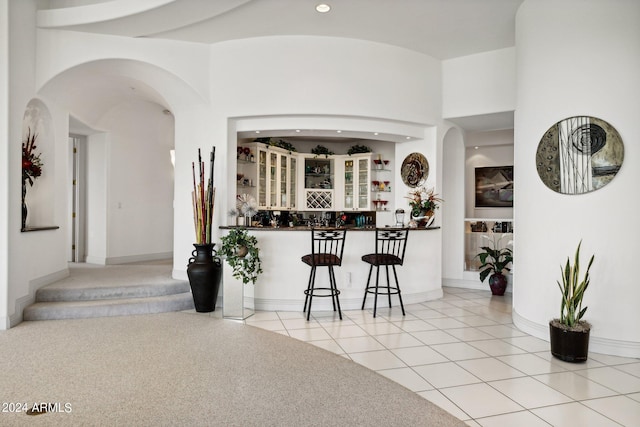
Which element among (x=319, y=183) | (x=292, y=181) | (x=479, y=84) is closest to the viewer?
→ (x=479, y=84)

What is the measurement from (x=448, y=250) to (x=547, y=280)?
9.21 ft

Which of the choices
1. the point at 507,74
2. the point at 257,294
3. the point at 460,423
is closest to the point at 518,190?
the point at 507,74

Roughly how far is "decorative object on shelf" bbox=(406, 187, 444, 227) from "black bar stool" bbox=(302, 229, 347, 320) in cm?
131

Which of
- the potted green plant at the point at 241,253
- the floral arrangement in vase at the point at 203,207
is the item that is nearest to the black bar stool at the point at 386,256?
the potted green plant at the point at 241,253

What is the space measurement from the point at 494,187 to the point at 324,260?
208 inches

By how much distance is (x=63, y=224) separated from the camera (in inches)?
218

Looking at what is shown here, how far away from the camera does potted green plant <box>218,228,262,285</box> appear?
185 inches

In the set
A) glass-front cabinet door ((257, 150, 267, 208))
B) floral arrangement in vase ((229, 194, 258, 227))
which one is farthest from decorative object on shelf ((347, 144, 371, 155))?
floral arrangement in vase ((229, 194, 258, 227))

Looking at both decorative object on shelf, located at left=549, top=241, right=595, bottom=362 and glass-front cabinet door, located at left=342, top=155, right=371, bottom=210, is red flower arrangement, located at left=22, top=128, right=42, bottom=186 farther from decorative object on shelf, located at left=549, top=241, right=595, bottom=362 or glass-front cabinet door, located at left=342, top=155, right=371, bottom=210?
decorative object on shelf, located at left=549, top=241, right=595, bottom=362

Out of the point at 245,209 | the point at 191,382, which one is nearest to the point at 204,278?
the point at 245,209

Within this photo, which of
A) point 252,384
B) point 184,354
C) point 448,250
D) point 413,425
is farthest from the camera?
point 448,250

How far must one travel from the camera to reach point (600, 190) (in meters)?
3.68

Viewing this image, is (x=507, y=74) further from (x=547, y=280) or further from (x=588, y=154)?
(x=547, y=280)

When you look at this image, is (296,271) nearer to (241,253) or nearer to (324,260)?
(324,260)
